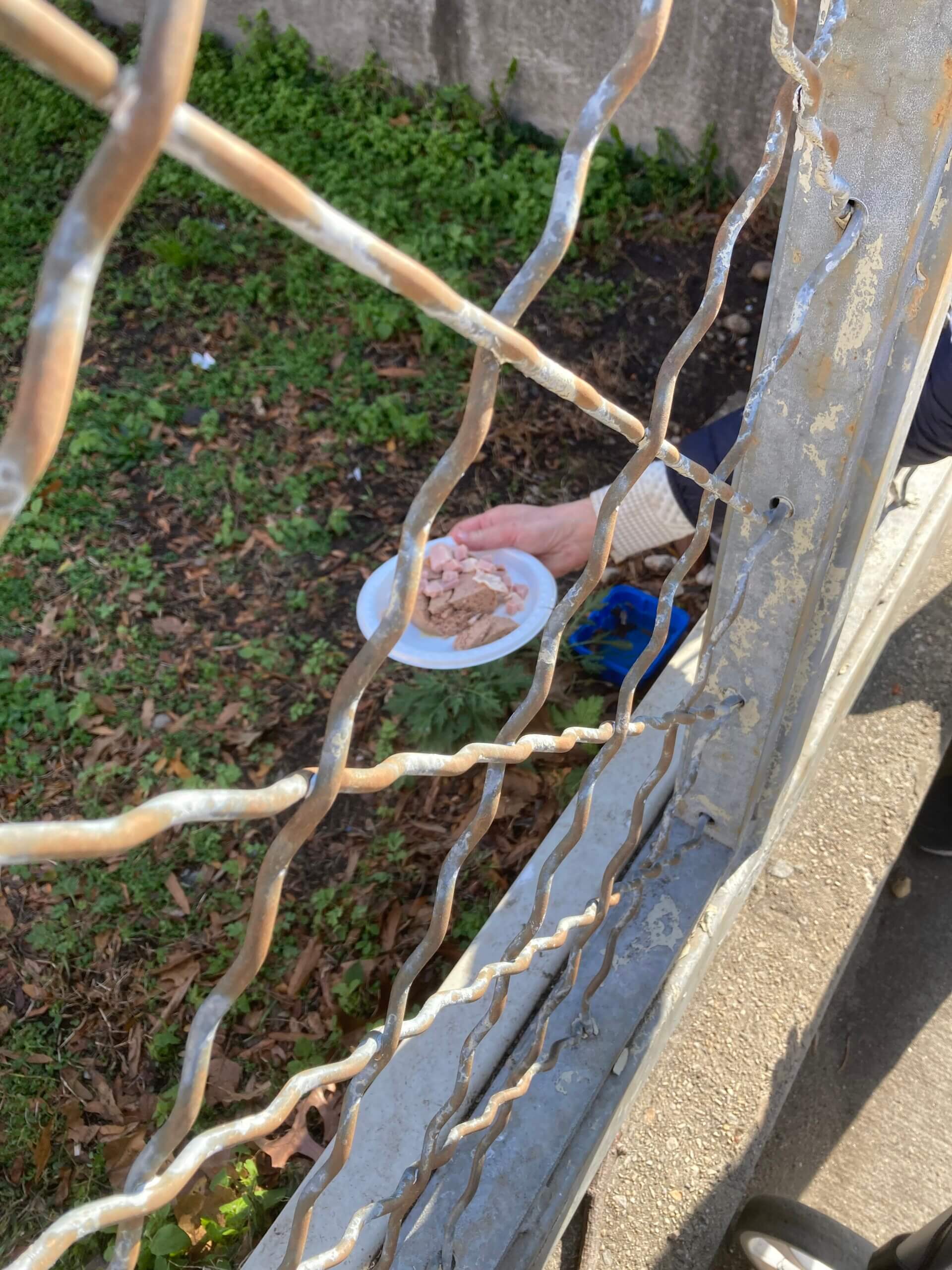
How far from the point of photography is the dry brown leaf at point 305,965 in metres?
2.74

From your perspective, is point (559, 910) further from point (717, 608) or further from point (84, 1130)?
point (84, 1130)

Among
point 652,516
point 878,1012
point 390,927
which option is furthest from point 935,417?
point 390,927

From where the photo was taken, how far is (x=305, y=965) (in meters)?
2.77

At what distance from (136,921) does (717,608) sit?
2134mm

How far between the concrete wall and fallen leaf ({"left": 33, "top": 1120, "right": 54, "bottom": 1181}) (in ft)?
14.6

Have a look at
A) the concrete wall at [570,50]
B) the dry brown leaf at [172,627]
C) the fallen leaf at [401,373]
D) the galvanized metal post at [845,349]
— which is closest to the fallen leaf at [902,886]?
the galvanized metal post at [845,349]

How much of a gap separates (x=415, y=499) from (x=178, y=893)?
2415 millimetres

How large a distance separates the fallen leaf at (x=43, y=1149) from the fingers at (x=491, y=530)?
6.66 ft

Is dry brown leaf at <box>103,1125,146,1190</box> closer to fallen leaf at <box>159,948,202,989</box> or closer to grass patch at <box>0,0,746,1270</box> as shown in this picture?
grass patch at <box>0,0,746,1270</box>

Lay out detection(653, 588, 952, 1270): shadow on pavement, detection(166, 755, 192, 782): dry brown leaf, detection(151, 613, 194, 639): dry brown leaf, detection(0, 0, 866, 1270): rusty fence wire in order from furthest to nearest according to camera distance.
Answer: detection(151, 613, 194, 639): dry brown leaf
detection(166, 755, 192, 782): dry brown leaf
detection(653, 588, 952, 1270): shadow on pavement
detection(0, 0, 866, 1270): rusty fence wire

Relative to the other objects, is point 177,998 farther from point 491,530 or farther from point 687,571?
point 687,571

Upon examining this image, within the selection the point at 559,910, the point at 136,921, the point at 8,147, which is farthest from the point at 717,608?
the point at 8,147

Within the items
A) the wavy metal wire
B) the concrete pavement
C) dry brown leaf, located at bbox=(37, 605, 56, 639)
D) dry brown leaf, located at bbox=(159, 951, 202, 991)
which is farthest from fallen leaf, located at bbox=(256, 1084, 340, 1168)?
dry brown leaf, located at bbox=(37, 605, 56, 639)

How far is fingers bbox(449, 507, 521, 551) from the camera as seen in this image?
318 centimetres
